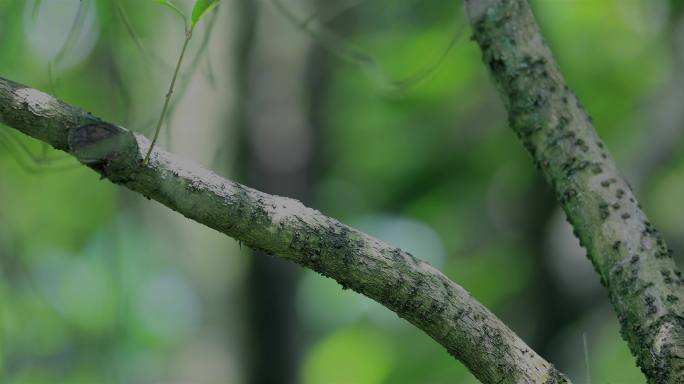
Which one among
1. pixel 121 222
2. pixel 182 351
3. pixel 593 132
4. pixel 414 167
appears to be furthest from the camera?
pixel 414 167

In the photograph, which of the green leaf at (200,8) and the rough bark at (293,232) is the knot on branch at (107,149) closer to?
the rough bark at (293,232)

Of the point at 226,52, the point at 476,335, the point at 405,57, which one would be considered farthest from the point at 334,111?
the point at 476,335

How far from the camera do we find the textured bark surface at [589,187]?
153cm

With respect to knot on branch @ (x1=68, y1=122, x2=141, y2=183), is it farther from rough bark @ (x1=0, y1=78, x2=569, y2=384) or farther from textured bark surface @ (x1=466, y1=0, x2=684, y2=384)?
textured bark surface @ (x1=466, y1=0, x2=684, y2=384)

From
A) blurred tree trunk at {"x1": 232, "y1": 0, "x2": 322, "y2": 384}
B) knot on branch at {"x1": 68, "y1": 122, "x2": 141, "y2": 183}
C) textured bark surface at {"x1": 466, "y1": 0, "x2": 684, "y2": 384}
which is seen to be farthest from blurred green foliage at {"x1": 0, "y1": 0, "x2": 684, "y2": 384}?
knot on branch at {"x1": 68, "y1": 122, "x2": 141, "y2": 183}

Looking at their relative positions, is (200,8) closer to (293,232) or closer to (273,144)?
(293,232)

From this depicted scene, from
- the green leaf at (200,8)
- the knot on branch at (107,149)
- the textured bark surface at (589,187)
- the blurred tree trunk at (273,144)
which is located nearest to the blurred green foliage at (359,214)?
the blurred tree trunk at (273,144)

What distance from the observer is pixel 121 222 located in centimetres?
487

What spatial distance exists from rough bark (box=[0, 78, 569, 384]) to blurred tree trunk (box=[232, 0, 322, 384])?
2354 millimetres

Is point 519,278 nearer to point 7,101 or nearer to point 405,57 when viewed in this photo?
point 405,57

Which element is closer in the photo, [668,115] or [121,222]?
[668,115]

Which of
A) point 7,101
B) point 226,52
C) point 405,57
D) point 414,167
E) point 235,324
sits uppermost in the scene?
point 405,57

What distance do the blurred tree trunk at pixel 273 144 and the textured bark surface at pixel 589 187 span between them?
6.69ft

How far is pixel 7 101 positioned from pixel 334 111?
339 centimetres
